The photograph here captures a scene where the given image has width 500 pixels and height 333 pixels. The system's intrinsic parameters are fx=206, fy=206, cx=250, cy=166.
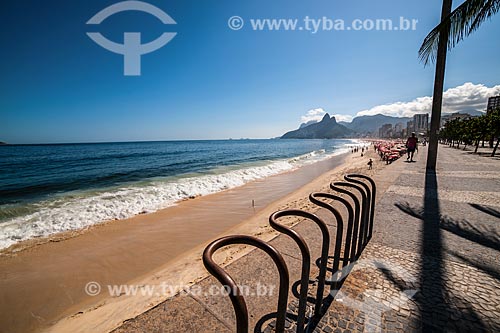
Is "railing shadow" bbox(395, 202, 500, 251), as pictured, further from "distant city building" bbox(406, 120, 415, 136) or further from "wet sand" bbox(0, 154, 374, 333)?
"distant city building" bbox(406, 120, 415, 136)

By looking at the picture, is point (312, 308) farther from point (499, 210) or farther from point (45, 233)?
point (45, 233)

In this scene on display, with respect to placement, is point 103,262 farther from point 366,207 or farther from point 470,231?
point 470,231

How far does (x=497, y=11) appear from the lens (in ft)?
16.8

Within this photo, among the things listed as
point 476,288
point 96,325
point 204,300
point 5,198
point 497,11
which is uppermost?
point 497,11

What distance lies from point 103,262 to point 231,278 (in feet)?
15.5

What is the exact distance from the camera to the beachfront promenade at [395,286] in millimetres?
1918

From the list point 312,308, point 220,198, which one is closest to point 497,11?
point 312,308

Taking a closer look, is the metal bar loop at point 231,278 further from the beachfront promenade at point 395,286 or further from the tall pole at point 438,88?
the tall pole at point 438,88

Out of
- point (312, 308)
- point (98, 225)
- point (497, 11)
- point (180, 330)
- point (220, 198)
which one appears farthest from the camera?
point (220, 198)

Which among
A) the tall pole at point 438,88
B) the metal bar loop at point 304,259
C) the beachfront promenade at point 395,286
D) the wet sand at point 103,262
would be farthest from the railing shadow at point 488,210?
the tall pole at point 438,88

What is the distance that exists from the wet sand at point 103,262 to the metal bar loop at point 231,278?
2.05 m

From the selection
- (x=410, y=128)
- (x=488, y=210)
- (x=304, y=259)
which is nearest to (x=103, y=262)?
(x=304, y=259)

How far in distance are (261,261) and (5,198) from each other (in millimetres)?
14391

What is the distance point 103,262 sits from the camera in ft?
14.3
